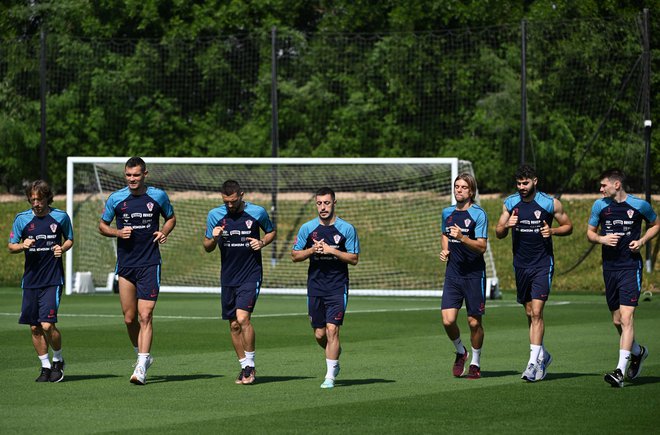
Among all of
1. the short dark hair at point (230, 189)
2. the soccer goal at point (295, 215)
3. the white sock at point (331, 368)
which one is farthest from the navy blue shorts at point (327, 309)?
the soccer goal at point (295, 215)

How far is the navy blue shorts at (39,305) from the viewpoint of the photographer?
12.8 metres

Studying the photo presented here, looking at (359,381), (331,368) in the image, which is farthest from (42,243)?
(359,381)

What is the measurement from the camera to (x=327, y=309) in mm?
12406

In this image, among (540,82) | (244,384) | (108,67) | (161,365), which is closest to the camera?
(244,384)

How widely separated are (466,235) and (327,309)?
163cm

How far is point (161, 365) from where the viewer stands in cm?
1428

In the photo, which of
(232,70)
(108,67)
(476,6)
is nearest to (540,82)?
(476,6)

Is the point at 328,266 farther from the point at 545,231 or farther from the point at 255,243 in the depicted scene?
the point at 545,231

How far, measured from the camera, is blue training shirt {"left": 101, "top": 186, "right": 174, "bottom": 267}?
12805 mm

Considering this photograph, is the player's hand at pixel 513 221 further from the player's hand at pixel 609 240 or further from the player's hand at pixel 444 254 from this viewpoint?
the player's hand at pixel 609 240

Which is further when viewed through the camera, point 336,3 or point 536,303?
point 336,3

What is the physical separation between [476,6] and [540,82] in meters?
7.24

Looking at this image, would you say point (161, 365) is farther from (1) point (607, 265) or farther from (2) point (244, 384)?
(1) point (607, 265)

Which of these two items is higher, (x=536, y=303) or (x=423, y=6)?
(x=423, y=6)
